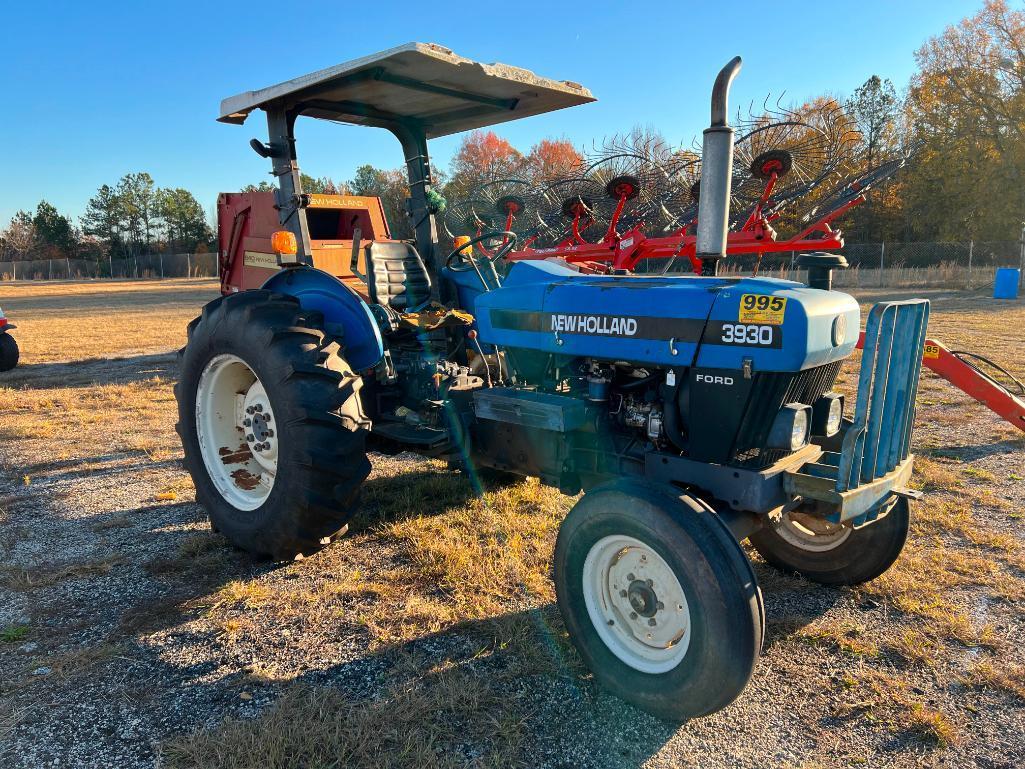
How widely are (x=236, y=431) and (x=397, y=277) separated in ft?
4.23

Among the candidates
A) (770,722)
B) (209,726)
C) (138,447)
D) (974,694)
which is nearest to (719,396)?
(770,722)

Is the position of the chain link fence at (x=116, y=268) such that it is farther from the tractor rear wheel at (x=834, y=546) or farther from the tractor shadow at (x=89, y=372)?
the tractor rear wheel at (x=834, y=546)

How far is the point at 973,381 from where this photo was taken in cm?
512

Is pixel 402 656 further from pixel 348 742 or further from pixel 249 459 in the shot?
pixel 249 459

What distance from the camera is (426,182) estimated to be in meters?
4.54

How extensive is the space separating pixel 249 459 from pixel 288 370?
2.82 feet

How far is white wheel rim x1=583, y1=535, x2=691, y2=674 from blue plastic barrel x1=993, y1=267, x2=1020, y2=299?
73.4 ft

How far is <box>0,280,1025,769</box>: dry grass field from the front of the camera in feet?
7.25

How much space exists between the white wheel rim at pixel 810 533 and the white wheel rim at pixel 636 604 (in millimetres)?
1005

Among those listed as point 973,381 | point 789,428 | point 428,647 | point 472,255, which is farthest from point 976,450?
point 428,647

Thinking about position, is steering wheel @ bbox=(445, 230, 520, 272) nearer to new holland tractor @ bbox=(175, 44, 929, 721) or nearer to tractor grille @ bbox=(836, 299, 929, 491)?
new holland tractor @ bbox=(175, 44, 929, 721)

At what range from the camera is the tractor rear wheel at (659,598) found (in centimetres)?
213

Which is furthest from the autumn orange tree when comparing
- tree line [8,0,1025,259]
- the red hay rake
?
the red hay rake

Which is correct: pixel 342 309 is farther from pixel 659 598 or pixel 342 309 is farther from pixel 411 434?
pixel 659 598
